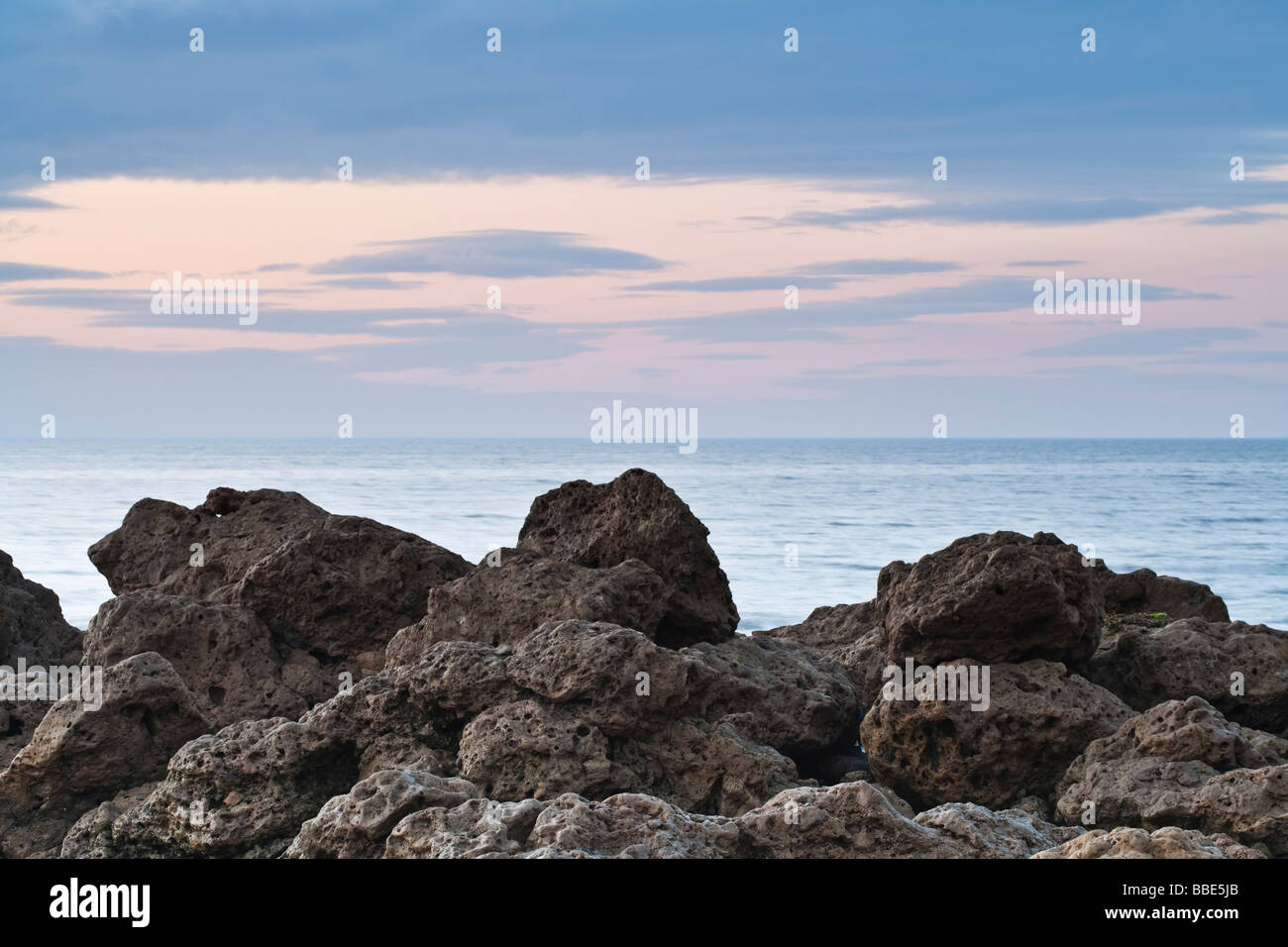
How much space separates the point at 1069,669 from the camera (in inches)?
316

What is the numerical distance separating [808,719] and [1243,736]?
96.8 inches

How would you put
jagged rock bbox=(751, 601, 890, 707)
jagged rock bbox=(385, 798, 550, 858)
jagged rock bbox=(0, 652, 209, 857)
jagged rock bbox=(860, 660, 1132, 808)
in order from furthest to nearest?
jagged rock bbox=(751, 601, 890, 707) → jagged rock bbox=(860, 660, 1132, 808) → jagged rock bbox=(0, 652, 209, 857) → jagged rock bbox=(385, 798, 550, 858)

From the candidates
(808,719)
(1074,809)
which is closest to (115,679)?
(808,719)

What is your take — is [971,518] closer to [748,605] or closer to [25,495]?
[748,605]

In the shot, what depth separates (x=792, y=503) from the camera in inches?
2290

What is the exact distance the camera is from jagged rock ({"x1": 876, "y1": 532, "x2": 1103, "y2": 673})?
7.55 m

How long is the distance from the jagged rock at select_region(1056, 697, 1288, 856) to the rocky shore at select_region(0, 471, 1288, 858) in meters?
0.01

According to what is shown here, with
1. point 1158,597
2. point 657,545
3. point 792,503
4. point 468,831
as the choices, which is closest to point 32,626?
point 657,545

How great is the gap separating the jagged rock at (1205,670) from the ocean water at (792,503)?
13608 millimetres

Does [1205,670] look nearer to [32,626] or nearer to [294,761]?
[294,761]

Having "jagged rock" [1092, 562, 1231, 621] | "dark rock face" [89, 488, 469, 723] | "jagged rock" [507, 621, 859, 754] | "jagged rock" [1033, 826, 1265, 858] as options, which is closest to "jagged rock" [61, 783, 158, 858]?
"dark rock face" [89, 488, 469, 723]

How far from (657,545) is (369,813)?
3695mm

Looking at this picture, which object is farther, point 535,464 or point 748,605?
point 535,464

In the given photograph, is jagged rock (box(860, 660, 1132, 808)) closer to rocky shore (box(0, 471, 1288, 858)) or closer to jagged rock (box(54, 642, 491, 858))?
rocky shore (box(0, 471, 1288, 858))
